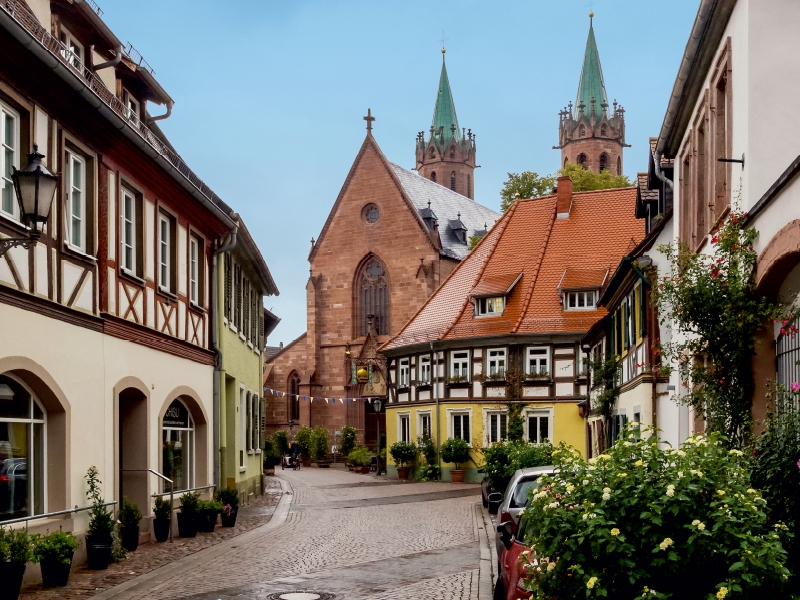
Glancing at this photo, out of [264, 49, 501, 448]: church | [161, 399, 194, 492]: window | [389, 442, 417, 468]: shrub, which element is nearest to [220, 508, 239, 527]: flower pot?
[161, 399, 194, 492]: window

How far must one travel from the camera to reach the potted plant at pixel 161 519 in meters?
16.5

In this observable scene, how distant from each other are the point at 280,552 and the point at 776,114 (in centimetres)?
880

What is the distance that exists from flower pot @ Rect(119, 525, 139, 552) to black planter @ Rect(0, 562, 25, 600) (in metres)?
4.57

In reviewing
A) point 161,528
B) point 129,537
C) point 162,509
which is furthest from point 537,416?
point 129,537

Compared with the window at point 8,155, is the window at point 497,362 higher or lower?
lower

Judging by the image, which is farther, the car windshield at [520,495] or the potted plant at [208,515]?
the potted plant at [208,515]

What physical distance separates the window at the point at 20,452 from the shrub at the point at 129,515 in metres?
1.98

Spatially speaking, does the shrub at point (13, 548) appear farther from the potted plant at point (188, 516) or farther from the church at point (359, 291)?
the church at point (359, 291)

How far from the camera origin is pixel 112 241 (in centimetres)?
1524

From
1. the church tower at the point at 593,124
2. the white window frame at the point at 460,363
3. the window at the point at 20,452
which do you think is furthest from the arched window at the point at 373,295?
the window at the point at 20,452

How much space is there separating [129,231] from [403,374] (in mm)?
29075

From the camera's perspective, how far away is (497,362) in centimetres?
4088

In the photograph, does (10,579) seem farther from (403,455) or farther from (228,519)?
(403,455)

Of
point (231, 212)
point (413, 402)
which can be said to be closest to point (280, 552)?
point (231, 212)
